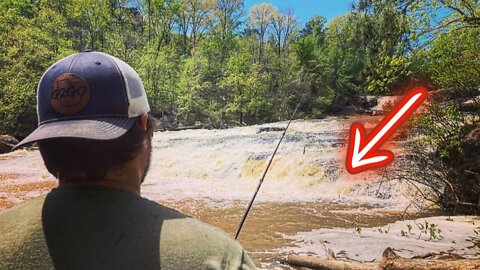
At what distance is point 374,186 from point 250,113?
31.8m

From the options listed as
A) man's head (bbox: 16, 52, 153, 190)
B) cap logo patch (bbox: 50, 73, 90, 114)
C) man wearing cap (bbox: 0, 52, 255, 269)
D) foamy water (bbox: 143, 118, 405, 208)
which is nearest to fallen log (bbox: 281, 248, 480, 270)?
man wearing cap (bbox: 0, 52, 255, 269)

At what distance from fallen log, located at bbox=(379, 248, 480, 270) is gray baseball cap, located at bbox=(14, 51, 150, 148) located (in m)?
4.03

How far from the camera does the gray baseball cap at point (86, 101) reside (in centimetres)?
120

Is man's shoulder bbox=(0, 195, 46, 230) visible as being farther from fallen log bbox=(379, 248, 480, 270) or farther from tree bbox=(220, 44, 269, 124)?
tree bbox=(220, 44, 269, 124)

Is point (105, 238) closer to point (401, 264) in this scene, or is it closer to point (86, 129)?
point (86, 129)

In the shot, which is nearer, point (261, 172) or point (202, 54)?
point (261, 172)

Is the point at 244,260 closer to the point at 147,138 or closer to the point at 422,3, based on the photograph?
the point at 147,138

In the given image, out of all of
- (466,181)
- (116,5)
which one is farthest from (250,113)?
(466,181)

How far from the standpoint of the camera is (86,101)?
122cm

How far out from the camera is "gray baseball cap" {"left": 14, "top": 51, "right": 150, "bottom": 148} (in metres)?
1.20

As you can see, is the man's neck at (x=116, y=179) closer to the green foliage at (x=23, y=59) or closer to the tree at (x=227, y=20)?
the green foliage at (x=23, y=59)

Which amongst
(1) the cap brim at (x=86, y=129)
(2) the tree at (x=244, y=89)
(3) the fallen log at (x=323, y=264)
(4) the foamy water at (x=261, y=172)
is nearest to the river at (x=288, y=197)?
(4) the foamy water at (x=261, y=172)

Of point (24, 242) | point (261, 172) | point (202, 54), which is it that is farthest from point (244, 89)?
point (24, 242)

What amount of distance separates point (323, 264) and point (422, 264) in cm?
121
